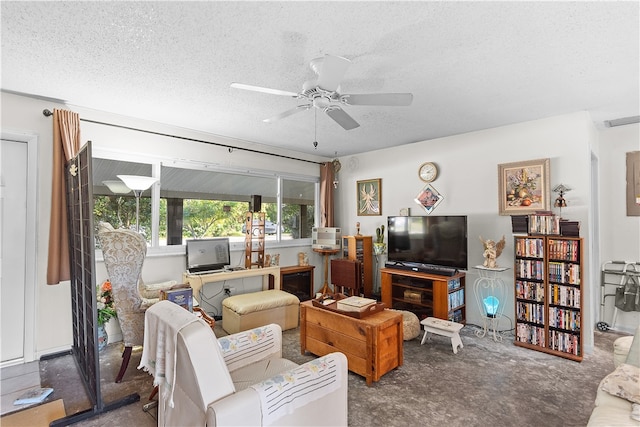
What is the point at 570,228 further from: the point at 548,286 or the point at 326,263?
the point at 326,263

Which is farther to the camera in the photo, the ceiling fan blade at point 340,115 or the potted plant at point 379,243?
the potted plant at point 379,243

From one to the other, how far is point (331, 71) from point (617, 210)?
3843 mm

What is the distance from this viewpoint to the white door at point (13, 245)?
2.86m

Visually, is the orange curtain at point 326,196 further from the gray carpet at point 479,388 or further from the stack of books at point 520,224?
the stack of books at point 520,224

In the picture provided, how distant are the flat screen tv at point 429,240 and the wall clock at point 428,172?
1.99 feet

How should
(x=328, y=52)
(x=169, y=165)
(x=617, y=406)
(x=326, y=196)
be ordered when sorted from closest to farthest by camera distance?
(x=617, y=406) → (x=328, y=52) → (x=169, y=165) → (x=326, y=196)

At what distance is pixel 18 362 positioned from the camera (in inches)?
112

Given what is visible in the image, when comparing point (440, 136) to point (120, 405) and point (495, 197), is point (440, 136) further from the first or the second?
point (120, 405)

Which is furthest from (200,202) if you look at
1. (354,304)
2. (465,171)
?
(465,171)

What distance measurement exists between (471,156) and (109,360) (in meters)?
4.43

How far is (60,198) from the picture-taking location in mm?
2893

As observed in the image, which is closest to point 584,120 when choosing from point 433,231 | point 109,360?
point 433,231

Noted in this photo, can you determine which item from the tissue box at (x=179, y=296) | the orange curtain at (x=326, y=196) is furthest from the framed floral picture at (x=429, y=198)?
the tissue box at (x=179, y=296)

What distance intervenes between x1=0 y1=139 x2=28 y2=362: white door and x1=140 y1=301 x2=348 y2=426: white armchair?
2.13 meters
